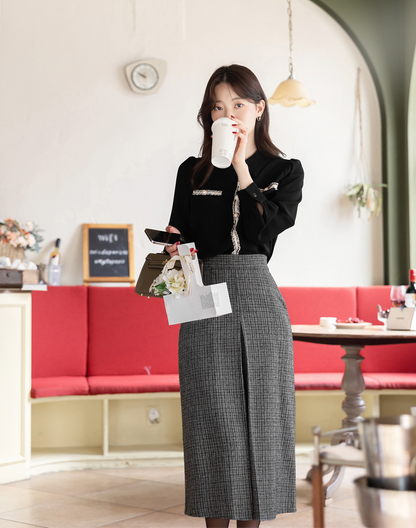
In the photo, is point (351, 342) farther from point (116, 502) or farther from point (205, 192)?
point (116, 502)

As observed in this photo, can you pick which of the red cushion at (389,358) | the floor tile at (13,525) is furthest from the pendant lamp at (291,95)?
the floor tile at (13,525)

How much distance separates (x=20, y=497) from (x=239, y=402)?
158cm

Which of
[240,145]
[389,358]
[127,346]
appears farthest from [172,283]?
[389,358]

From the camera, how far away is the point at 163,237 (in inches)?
75.1

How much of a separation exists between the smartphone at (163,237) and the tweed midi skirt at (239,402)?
0.14 meters

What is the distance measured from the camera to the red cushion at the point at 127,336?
147 inches

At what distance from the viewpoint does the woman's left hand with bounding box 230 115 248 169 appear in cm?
175

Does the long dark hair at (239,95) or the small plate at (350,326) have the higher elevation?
the long dark hair at (239,95)

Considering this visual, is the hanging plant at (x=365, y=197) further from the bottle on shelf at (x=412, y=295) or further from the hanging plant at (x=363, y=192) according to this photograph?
the bottle on shelf at (x=412, y=295)

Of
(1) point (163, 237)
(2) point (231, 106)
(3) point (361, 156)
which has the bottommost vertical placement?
(1) point (163, 237)

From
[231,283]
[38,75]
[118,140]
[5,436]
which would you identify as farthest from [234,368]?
[38,75]

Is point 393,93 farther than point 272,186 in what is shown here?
Yes

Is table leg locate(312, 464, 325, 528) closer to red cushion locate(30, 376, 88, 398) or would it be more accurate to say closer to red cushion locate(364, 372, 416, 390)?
red cushion locate(30, 376, 88, 398)

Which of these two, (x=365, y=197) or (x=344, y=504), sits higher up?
(x=365, y=197)
